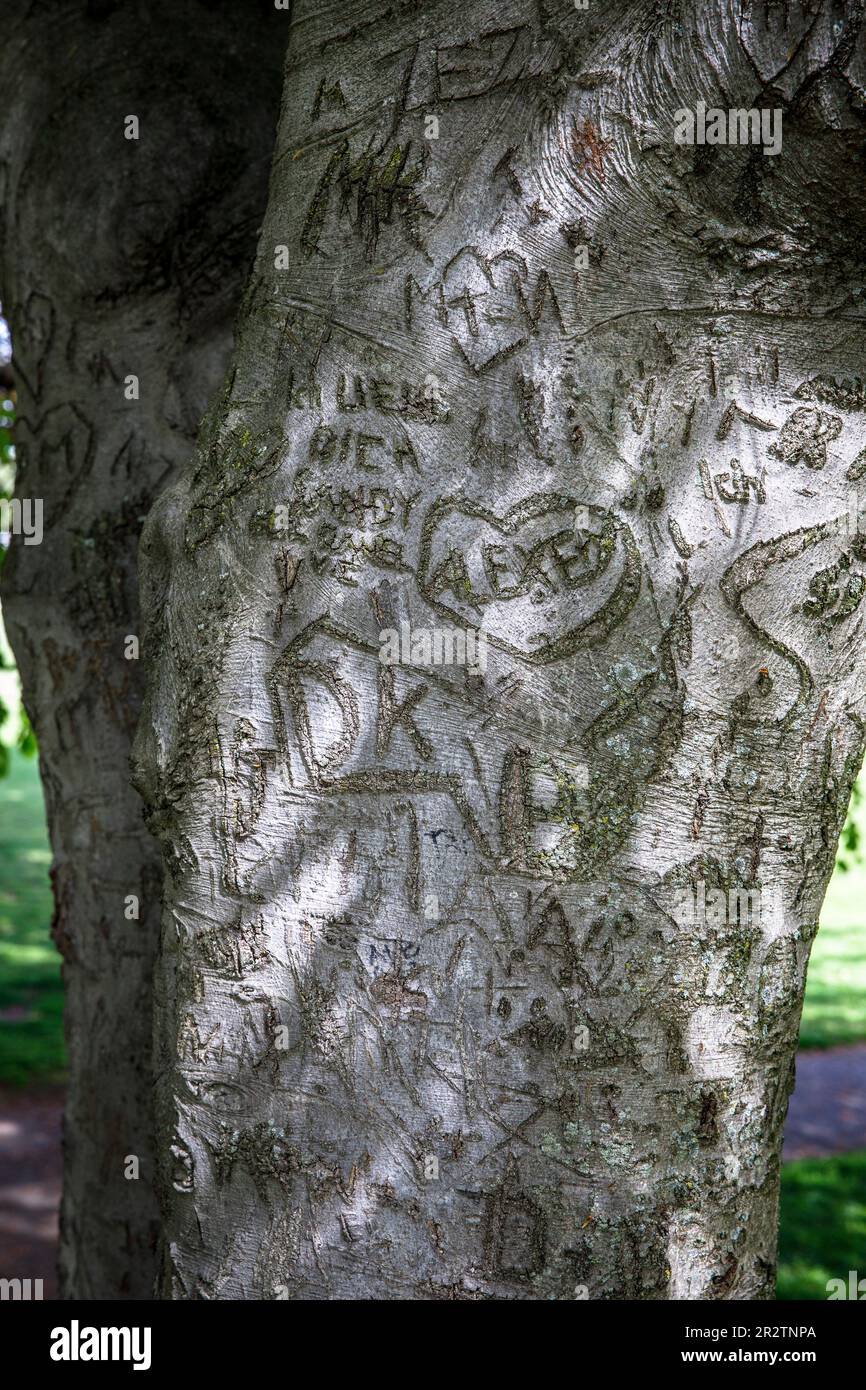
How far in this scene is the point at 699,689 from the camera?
164cm

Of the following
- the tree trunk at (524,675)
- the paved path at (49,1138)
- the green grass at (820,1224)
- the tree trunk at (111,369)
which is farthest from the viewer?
the paved path at (49,1138)

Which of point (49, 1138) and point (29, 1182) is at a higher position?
point (49, 1138)

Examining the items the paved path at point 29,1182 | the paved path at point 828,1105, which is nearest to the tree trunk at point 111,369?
the paved path at point 29,1182

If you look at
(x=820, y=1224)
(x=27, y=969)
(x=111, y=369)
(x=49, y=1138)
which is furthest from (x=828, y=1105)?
(x=111, y=369)

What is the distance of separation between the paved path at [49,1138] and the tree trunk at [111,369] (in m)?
3.13

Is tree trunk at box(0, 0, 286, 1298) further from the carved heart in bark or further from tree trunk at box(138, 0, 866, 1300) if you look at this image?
the carved heart in bark

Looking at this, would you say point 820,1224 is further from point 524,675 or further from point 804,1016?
point 524,675

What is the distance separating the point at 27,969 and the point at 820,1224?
564 cm

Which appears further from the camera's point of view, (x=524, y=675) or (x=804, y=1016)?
(x=804, y=1016)

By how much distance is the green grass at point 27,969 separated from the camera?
7020 millimetres

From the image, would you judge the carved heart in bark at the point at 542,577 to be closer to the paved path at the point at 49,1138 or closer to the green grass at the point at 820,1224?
the green grass at the point at 820,1224

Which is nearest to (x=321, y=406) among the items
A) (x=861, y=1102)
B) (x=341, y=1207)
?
(x=341, y=1207)

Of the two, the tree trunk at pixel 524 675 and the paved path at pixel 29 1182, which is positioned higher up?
the tree trunk at pixel 524 675

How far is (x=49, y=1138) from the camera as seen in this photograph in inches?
249
